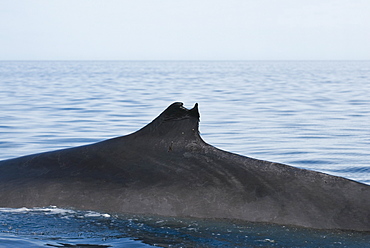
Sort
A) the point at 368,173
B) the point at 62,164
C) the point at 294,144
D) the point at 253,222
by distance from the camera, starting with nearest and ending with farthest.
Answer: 1. the point at 253,222
2. the point at 62,164
3. the point at 368,173
4. the point at 294,144

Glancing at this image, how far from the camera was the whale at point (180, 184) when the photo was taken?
497cm

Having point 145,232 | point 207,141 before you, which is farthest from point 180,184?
point 207,141

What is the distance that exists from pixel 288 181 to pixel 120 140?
5.40 feet

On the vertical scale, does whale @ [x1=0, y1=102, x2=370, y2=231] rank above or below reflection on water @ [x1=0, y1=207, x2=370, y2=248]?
above

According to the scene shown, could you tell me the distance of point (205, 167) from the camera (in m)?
5.32

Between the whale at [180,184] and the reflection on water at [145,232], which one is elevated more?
the whale at [180,184]

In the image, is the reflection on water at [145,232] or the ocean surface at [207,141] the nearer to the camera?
the reflection on water at [145,232]

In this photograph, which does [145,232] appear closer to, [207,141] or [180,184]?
[180,184]

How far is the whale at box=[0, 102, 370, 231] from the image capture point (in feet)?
16.3

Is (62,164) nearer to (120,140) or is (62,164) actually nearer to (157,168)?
(120,140)

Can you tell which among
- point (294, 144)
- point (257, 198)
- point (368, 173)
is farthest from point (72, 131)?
point (257, 198)

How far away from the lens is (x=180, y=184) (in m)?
5.26

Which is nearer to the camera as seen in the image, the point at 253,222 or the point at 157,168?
the point at 253,222

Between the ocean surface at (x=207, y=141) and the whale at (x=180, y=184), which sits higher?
the whale at (x=180, y=184)
